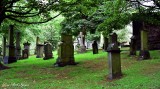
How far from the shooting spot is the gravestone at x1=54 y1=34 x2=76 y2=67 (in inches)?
656

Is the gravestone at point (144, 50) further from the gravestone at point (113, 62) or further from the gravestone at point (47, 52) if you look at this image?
the gravestone at point (47, 52)

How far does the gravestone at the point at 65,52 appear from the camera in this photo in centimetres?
1667

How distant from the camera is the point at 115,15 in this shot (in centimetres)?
1170

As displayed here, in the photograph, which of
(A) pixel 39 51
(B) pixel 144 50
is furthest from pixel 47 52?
(B) pixel 144 50

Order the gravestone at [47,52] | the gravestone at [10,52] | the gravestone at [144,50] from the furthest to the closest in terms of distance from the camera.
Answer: the gravestone at [47,52] < the gravestone at [10,52] < the gravestone at [144,50]

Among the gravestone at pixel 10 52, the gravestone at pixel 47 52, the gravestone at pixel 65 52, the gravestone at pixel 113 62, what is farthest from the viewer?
the gravestone at pixel 47 52

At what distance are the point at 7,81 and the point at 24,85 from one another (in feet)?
5.15

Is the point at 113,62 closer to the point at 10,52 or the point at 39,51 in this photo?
the point at 10,52

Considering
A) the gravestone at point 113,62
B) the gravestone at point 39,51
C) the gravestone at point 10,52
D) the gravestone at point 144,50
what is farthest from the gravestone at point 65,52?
the gravestone at point 39,51

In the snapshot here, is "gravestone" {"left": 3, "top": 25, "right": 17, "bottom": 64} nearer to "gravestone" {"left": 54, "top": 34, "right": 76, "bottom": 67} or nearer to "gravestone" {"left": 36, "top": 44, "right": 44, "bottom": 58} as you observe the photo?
"gravestone" {"left": 36, "top": 44, "right": 44, "bottom": 58}

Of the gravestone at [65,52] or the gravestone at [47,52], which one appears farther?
the gravestone at [47,52]

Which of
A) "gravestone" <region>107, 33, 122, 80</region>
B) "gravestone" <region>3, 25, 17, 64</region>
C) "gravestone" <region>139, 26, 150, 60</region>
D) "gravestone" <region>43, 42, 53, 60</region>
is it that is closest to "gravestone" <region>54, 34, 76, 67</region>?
"gravestone" <region>139, 26, 150, 60</region>

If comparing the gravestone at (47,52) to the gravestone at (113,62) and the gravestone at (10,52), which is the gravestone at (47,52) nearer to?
the gravestone at (10,52)

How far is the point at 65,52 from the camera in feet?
55.8
